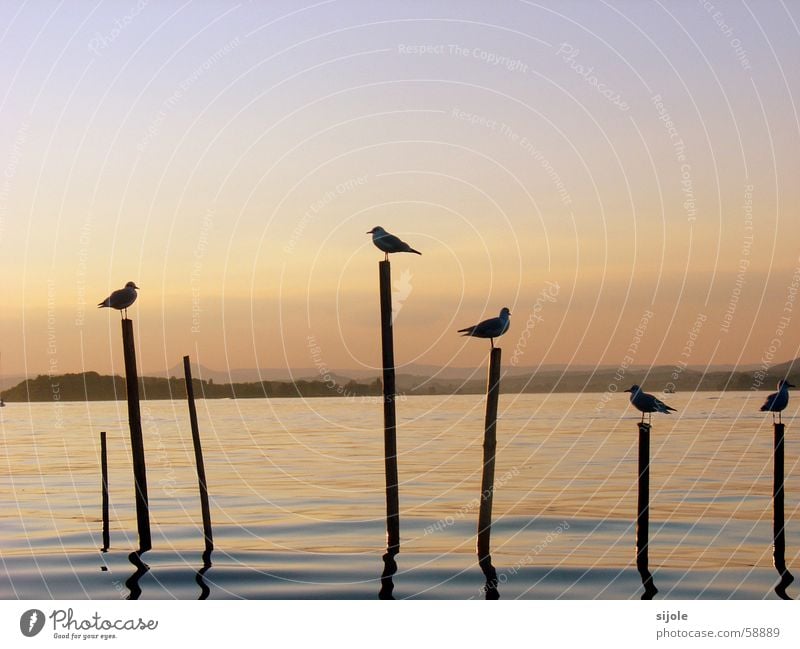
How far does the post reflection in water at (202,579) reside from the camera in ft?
83.5

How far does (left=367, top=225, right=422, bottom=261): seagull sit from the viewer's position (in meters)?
25.4

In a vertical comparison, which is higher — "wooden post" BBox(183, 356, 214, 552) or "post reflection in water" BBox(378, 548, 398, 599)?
"wooden post" BBox(183, 356, 214, 552)

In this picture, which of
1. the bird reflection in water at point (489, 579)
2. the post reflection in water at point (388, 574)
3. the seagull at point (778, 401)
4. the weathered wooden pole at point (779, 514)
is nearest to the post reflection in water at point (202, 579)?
the post reflection in water at point (388, 574)

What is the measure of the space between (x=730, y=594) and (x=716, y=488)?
21248 mm

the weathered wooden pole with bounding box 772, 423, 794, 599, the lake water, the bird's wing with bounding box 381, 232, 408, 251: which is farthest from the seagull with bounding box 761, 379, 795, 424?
the bird's wing with bounding box 381, 232, 408, 251

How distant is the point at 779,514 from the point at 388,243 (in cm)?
1072

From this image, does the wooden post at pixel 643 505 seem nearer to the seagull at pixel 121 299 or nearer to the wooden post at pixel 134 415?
the wooden post at pixel 134 415

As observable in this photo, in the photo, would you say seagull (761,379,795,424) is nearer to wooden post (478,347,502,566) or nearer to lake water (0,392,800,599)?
lake water (0,392,800,599)

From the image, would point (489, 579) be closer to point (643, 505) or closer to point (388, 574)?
point (388, 574)

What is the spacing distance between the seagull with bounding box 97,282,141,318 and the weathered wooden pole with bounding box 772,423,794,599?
1521 cm

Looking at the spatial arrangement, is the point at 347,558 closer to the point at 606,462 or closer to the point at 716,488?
the point at 716,488

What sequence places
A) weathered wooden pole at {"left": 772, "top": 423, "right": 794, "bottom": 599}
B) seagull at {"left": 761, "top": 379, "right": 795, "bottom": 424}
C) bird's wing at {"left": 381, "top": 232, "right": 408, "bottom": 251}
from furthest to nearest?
seagull at {"left": 761, "top": 379, "right": 795, "bottom": 424} < bird's wing at {"left": 381, "top": 232, "right": 408, "bottom": 251} < weathered wooden pole at {"left": 772, "top": 423, "right": 794, "bottom": 599}

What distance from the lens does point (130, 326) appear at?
26.1m
